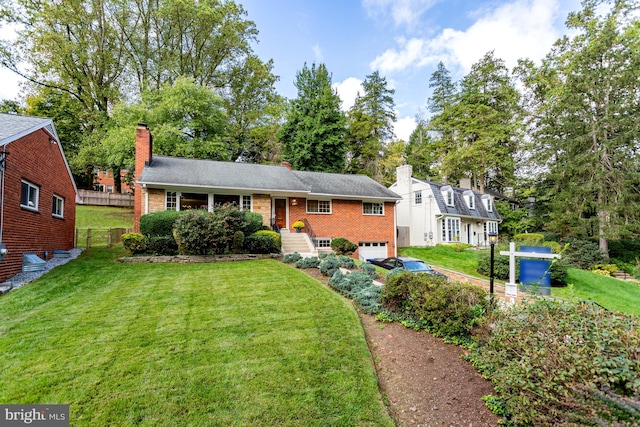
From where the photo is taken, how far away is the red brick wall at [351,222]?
1648 centimetres

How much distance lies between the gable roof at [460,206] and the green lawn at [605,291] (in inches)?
370

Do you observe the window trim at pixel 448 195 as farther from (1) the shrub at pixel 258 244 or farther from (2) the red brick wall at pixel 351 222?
(1) the shrub at pixel 258 244

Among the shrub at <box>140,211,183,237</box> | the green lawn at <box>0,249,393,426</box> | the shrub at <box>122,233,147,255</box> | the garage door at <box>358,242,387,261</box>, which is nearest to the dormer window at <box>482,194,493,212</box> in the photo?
the garage door at <box>358,242,387,261</box>

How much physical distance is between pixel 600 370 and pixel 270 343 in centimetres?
365

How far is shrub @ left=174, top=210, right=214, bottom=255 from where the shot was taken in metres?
10.5

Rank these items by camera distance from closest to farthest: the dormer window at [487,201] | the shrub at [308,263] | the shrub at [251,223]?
the shrub at [308,263], the shrub at [251,223], the dormer window at [487,201]

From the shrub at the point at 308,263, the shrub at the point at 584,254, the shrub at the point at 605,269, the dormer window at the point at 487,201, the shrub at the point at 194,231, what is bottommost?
the shrub at the point at 605,269

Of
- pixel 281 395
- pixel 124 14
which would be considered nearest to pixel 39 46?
pixel 124 14

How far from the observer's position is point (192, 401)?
3.01 metres

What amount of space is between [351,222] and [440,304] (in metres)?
12.6

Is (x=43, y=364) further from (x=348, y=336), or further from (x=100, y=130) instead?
(x=100, y=130)

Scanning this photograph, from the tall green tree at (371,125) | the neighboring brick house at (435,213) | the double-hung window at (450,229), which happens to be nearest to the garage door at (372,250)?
the neighboring brick house at (435,213)

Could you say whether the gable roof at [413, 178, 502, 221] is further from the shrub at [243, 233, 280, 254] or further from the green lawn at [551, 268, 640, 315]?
the shrub at [243, 233, 280, 254]

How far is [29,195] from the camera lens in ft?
29.8
